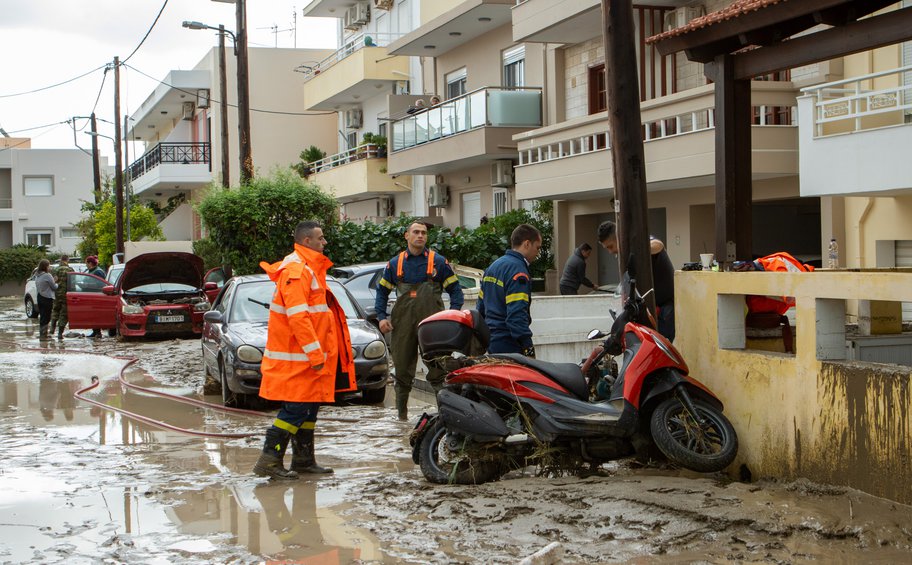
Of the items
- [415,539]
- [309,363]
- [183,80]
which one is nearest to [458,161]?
[309,363]

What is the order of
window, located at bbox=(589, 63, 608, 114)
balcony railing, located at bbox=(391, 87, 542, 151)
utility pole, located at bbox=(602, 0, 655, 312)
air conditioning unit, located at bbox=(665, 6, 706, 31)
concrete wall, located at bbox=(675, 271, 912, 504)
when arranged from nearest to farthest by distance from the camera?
concrete wall, located at bbox=(675, 271, 912, 504) → utility pole, located at bbox=(602, 0, 655, 312) → air conditioning unit, located at bbox=(665, 6, 706, 31) → window, located at bbox=(589, 63, 608, 114) → balcony railing, located at bbox=(391, 87, 542, 151)

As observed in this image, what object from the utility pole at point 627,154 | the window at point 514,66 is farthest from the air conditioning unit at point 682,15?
the utility pole at point 627,154

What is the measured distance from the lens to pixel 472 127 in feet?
82.5

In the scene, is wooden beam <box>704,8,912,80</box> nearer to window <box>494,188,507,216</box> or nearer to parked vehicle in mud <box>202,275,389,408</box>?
parked vehicle in mud <box>202,275,389,408</box>

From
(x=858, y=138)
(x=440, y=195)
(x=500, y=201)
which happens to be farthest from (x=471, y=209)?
(x=858, y=138)

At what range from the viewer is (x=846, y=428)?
6465mm

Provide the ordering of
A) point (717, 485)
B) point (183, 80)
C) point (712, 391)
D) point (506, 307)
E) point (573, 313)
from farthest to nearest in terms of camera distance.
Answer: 1. point (183, 80)
2. point (573, 313)
3. point (506, 307)
4. point (712, 391)
5. point (717, 485)

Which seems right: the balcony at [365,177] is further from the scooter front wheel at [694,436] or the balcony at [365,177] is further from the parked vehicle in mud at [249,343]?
the scooter front wheel at [694,436]

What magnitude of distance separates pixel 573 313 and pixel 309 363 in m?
6.60

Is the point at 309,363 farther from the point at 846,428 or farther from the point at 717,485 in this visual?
the point at 846,428

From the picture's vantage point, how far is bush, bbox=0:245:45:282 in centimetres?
5450

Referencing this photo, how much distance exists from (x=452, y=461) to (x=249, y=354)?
4.85 m

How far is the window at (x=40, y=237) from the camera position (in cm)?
7038

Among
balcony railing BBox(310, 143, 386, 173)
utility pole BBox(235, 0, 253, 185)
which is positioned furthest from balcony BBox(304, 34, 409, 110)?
utility pole BBox(235, 0, 253, 185)
